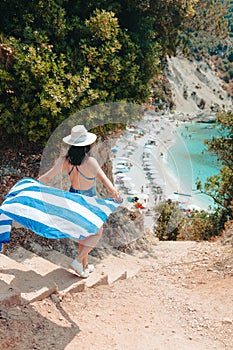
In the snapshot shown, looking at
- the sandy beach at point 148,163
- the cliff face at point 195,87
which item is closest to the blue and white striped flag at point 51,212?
the sandy beach at point 148,163

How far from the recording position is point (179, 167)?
684 cm

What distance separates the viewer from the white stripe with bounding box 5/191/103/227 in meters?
4.40

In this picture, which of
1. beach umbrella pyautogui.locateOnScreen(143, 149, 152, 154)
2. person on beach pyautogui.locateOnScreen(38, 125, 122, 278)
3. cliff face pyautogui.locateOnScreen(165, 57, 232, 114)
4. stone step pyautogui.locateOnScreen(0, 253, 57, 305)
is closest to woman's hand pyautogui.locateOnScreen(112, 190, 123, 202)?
person on beach pyautogui.locateOnScreen(38, 125, 122, 278)

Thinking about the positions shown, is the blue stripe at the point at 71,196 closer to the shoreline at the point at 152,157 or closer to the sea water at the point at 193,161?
the shoreline at the point at 152,157

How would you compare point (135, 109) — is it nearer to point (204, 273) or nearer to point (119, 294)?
point (204, 273)

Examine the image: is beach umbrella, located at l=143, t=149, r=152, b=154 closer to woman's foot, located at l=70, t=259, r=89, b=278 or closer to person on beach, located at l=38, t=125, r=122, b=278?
person on beach, located at l=38, t=125, r=122, b=278

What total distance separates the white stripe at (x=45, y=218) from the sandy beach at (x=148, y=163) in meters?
2.32

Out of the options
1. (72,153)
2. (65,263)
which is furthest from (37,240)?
(72,153)

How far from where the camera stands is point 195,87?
103 meters

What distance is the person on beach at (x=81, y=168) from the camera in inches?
178

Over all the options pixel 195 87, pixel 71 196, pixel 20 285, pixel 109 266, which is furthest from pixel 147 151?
pixel 195 87

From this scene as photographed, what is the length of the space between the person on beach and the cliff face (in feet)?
287

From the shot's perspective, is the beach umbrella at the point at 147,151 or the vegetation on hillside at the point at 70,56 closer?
the vegetation on hillside at the point at 70,56

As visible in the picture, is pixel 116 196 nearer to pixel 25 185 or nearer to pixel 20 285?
pixel 25 185
